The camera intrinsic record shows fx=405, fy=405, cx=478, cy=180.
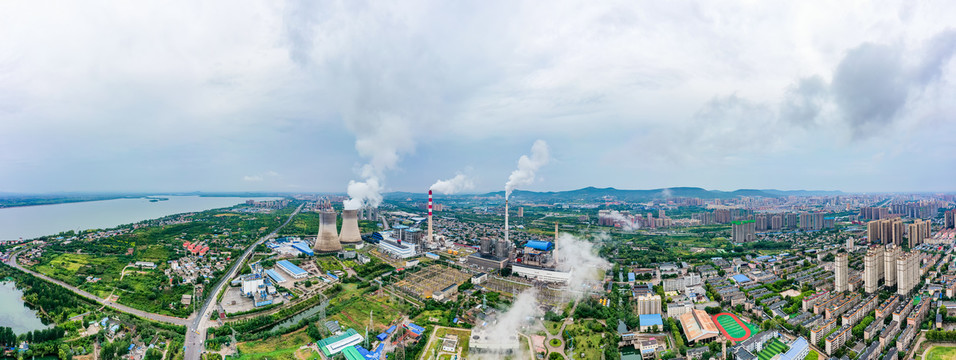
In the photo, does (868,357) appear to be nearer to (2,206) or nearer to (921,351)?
(921,351)

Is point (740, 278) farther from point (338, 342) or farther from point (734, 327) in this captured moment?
point (338, 342)

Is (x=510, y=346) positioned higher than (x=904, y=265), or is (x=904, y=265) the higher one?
(x=904, y=265)

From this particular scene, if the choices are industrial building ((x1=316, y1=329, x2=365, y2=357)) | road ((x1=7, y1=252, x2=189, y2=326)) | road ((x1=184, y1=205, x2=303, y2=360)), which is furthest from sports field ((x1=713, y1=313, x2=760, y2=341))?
road ((x1=7, y1=252, x2=189, y2=326))

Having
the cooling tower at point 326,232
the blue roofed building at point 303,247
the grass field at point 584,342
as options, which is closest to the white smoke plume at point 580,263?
the grass field at point 584,342

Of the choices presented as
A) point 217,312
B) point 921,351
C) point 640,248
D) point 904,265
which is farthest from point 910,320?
point 217,312

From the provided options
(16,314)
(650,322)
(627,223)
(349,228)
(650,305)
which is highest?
(349,228)

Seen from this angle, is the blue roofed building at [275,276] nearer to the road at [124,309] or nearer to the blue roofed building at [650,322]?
the road at [124,309]

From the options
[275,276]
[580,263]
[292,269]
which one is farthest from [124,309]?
[580,263]
